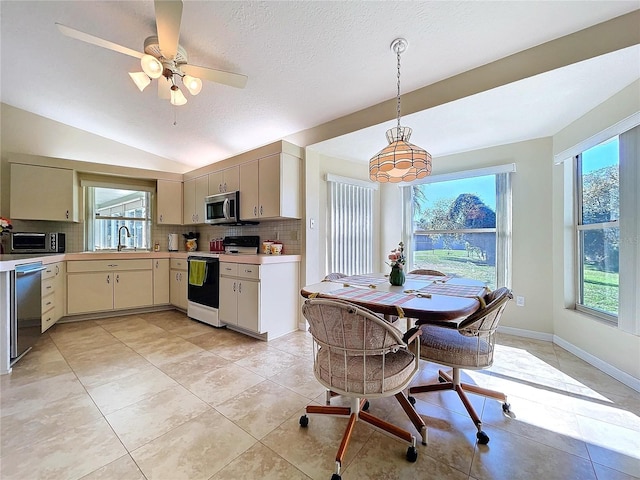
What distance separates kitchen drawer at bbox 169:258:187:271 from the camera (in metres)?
4.14

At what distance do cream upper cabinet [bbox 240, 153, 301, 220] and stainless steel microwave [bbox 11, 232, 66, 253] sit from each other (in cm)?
275

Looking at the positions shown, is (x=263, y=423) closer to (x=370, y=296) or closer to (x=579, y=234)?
(x=370, y=296)

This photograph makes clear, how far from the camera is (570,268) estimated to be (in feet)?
9.39

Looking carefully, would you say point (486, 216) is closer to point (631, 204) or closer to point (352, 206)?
point (631, 204)

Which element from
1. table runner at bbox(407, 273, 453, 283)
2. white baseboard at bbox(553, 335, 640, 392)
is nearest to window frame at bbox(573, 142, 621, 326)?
white baseboard at bbox(553, 335, 640, 392)

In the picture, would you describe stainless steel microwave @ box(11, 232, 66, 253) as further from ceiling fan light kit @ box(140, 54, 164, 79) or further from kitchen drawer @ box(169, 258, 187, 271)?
ceiling fan light kit @ box(140, 54, 164, 79)

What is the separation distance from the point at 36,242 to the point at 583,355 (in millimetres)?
6524

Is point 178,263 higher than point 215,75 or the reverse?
the reverse

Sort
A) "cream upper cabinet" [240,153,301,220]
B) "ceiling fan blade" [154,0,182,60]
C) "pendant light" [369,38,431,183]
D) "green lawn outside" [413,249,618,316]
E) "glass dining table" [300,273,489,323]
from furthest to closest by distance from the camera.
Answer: "cream upper cabinet" [240,153,301,220], "green lawn outside" [413,249,618,316], "pendant light" [369,38,431,183], "ceiling fan blade" [154,0,182,60], "glass dining table" [300,273,489,323]

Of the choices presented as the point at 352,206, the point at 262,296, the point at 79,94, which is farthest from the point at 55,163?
the point at 352,206

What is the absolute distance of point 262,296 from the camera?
9.95 feet

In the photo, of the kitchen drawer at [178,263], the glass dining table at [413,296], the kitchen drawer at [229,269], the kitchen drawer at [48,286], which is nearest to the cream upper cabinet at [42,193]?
the kitchen drawer at [48,286]

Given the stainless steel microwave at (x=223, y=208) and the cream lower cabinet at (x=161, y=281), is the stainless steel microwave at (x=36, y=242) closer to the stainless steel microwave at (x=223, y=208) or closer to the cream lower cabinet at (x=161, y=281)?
the cream lower cabinet at (x=161, y=281)

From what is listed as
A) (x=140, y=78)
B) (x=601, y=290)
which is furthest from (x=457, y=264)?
(x=140, y=78)
